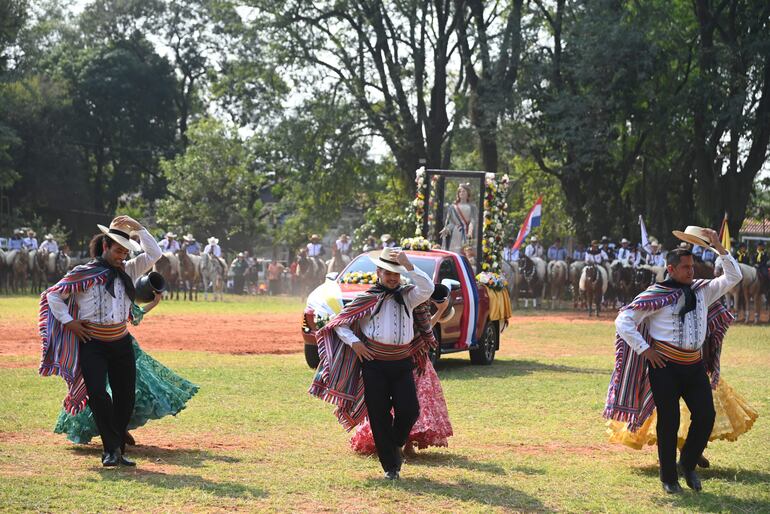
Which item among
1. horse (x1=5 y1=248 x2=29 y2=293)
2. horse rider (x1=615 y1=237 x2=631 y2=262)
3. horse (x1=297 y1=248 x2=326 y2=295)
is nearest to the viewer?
horse rider (x1=615 y1=237 x2=631 y2=262)

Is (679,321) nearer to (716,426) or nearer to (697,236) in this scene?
(697,236)

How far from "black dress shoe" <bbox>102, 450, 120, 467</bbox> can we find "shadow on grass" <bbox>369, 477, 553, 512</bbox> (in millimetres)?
1933

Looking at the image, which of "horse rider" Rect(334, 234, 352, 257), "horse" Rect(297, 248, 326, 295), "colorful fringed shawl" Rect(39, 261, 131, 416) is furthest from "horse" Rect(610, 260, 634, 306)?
"colorful fringed shawl" Rect(39, 261, 131, 416)

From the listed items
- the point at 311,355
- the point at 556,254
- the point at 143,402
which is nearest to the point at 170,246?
the point at 556,254

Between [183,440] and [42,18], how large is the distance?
201 ft

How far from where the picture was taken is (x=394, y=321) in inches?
346

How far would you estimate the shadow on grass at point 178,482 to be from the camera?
7.98m

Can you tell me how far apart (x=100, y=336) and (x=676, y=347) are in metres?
4.29

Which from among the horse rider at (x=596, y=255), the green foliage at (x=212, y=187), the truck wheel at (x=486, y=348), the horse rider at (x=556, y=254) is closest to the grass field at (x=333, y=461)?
the truck wheel at (x=486, y=348)

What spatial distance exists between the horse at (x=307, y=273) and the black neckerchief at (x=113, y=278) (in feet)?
103

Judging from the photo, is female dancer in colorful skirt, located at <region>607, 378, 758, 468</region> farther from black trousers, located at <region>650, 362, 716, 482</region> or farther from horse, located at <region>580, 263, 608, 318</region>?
horse, located at <region>580, 263, 608, 318</region>

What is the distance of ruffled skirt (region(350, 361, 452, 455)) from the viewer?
9.54 meters

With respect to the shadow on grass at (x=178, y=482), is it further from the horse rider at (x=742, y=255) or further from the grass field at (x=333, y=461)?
the horse rider at (x=742, y=255)

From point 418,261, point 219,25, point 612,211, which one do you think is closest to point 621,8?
point 612,211
